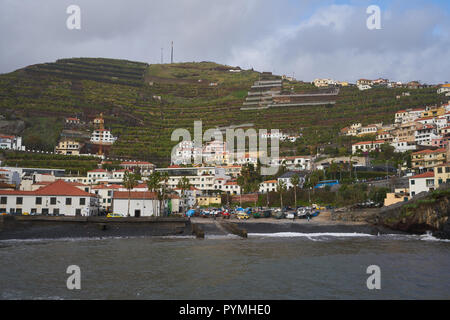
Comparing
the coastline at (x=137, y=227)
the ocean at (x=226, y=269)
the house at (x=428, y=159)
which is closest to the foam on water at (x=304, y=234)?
the coastline at (x=137, y=227)

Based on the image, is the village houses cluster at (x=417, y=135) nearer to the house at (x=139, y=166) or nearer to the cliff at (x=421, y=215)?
the cliff at (x=421, y=215)

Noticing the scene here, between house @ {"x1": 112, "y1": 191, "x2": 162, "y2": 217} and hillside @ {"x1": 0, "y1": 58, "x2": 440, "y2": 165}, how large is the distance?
186 feet

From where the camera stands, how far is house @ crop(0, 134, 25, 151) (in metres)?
108

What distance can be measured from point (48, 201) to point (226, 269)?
37.8 meters

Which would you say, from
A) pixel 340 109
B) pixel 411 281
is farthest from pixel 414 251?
pixel 340 109

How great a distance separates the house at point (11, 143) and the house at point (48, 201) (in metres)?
61.1

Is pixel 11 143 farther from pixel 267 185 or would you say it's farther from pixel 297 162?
pixel 297 162

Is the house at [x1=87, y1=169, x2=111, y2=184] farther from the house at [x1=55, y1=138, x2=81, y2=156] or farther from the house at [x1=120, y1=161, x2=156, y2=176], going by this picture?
the house at [x1=55, y1=138, x2=81, y2=156]

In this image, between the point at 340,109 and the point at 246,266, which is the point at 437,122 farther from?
the point at 246,266

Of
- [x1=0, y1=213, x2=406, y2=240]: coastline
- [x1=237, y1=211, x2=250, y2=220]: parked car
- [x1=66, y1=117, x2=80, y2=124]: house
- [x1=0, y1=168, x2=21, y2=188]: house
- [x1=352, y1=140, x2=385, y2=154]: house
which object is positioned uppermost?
[x1=66, y1=117, x2=80, y2=124]: house

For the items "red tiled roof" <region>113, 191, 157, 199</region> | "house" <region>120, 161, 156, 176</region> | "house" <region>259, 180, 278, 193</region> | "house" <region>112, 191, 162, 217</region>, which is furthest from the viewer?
"house" <region>120, 161, 156, 176</region>

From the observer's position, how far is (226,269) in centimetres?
2553

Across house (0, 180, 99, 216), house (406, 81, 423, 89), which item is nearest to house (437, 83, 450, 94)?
house (406, 81, 423, 89)
